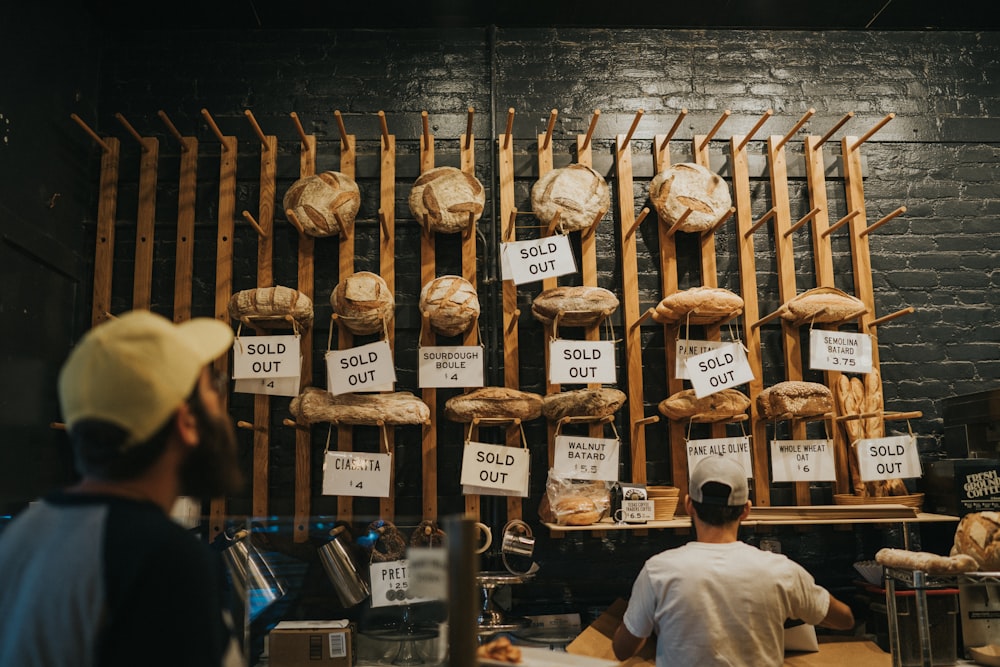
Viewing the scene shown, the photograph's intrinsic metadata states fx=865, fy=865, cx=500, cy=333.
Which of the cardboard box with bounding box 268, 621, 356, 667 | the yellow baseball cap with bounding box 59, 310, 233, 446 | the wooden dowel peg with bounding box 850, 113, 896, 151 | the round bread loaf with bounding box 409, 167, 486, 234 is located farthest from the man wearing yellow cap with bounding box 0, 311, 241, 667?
the wooden dowel peg with bounding box 850, 113, 896, 151

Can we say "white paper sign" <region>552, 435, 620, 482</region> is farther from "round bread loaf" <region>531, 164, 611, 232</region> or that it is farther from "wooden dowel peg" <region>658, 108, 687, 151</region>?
"wooden dowel peg" <region>658, 108, 687, 151</region>

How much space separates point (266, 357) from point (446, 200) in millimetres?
Result: 1088

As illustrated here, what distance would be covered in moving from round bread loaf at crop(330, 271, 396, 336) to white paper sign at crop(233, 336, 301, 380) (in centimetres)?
27

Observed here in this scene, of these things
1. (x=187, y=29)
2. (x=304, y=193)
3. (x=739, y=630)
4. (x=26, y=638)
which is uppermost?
(x=187, y=29)

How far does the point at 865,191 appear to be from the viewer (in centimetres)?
443

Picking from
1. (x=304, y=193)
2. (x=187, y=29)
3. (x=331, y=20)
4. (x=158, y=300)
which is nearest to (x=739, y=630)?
(x=304, y=193)

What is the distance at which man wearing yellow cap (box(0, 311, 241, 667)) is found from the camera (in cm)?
120

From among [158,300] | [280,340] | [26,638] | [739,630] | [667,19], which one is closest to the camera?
[26,638]

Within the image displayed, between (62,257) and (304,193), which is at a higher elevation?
(304,193)

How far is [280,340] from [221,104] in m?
1.36

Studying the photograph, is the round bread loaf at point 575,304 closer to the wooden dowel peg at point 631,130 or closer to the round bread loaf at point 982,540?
the wooden dowel peg at point 631,130

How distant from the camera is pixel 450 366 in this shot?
3943 mm

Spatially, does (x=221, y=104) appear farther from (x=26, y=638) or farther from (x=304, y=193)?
(x=26, y=638)

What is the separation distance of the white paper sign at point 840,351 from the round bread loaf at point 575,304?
94cm
